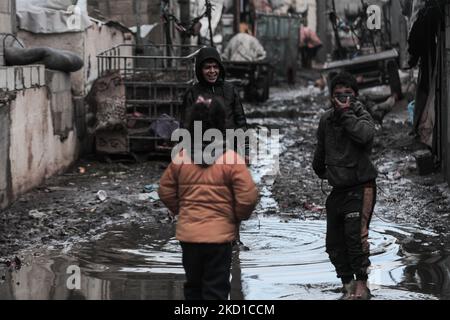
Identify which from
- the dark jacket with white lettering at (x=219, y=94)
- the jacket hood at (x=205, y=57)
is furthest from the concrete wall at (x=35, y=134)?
the jacket hood at (x=205, y=57)

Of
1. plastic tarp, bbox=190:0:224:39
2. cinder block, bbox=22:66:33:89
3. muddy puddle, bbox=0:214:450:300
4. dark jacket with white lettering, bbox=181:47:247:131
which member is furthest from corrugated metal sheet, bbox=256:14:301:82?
dark jacket with white lettering, bbox=181:47:247:131

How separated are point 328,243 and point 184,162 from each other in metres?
1.63

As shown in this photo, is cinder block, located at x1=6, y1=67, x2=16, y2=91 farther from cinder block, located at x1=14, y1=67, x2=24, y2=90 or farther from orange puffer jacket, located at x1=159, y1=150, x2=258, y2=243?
orange puffer jacket, located at x1=159, y1=150, x2=258, y2=243

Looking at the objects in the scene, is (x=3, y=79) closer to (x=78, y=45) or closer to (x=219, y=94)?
(x=219, y=94)

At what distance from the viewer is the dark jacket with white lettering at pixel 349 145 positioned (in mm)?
6211

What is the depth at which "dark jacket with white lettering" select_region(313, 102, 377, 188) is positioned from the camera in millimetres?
6211

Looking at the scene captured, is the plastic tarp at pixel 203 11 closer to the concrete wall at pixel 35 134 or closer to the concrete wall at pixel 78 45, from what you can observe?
the concrete wall at pixel 78 45

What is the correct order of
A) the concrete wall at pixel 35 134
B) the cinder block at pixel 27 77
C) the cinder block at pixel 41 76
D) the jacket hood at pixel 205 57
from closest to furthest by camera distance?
1. the jacket hood at pixel 205 57
2. the concrete wall at pixel 35 134
3. the cinder block at pixel 27 77
4. the cinder block at pixel 41 76

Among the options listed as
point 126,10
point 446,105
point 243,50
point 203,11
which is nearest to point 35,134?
point 446,105

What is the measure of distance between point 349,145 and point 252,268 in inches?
61.6

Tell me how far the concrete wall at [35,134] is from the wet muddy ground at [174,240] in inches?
8.2

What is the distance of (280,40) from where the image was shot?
31.6 meters

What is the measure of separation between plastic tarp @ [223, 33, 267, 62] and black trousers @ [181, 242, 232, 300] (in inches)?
754
